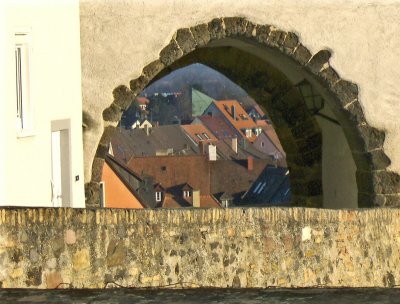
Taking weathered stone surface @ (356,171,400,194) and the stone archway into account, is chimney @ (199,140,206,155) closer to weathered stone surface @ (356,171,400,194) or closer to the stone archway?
the stone archway

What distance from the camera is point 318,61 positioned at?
20.2 metres

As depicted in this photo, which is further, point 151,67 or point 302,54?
point 302,54

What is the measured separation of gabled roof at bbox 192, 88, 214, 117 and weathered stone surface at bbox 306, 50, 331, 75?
93778 millimetres

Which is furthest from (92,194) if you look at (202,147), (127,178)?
(202,147)

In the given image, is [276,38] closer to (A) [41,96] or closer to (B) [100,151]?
(B) [100,151]

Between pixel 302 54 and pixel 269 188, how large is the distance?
53112mm

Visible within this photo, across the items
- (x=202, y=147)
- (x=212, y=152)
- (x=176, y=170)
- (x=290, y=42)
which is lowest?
(x=290, y=42)

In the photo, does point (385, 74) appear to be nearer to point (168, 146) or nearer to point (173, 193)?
point (173, 193)

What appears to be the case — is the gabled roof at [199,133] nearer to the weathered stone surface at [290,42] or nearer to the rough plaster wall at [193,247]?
the weathered stone surface at [290,42]

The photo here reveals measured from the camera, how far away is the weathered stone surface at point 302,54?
20.2 meters

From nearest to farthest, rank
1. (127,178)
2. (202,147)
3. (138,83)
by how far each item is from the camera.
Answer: (138,83) < (127,178) < (202,147)

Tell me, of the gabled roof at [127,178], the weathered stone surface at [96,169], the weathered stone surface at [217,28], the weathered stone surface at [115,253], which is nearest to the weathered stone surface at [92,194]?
the weathered stone surface at [96,169]

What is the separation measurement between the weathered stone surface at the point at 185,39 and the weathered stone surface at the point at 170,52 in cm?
6

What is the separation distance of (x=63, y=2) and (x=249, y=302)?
40.8 feet
